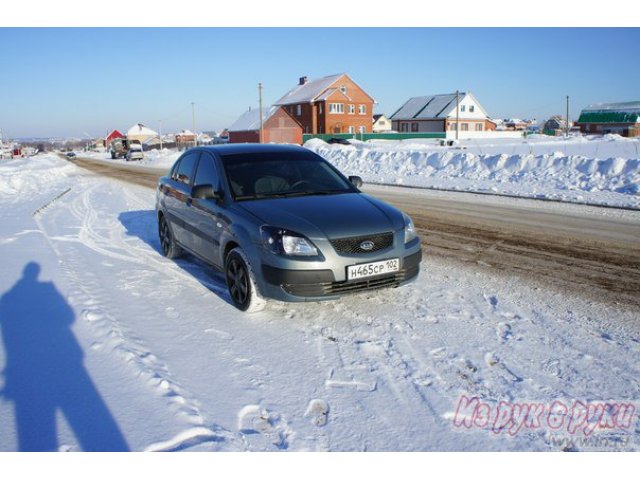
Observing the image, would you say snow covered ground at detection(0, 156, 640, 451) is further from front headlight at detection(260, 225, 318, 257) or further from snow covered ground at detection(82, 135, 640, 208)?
snow covered ground at detection(82, 135, 640, 208)

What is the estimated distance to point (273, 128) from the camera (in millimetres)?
61500

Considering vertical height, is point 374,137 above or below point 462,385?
above

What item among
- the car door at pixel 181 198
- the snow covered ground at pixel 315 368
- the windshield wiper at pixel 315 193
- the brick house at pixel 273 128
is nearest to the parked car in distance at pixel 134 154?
the brick house at pixel 273 128

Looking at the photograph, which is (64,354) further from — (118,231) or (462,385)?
(118,231)

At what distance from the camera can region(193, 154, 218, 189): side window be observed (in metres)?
5.76

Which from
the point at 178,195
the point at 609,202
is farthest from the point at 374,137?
the point at 178,195

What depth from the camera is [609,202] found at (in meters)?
11.1

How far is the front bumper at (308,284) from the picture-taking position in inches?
172

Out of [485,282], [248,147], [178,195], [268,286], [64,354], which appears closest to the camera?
[64,354]

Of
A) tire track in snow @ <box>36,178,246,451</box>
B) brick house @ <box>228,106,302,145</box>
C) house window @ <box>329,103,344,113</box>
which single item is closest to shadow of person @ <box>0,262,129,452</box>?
tire track in snow @ <box>36,178,246,451</box>

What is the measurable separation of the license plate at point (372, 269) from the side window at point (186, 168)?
10.1 feet

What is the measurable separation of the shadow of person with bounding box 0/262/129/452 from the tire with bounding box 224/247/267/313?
1.52 m

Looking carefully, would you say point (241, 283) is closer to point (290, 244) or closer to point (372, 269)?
point (290, 244)

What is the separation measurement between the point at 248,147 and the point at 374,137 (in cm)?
5653
